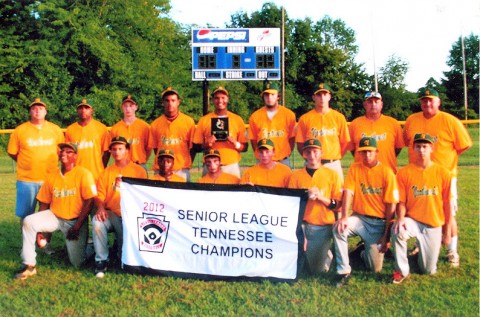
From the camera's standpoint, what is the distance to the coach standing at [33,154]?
23.0 ft

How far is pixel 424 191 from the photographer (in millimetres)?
5965

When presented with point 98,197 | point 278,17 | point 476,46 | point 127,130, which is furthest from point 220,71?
point 476,46

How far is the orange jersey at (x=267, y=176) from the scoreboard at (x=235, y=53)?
11.8m

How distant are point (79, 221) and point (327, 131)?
3.20 m

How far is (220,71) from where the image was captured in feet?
59.2

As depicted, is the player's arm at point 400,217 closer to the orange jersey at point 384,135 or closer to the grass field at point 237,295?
the grass field at point 237,295

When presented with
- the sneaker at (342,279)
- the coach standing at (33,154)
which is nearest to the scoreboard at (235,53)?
the coach standing at (33,154)

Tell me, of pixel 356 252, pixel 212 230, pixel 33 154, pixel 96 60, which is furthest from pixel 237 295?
pixel 96 60

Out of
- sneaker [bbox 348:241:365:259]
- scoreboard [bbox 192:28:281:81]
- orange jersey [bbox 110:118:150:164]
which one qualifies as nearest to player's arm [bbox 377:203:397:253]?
sneaker [bbox 348:241:365:259]

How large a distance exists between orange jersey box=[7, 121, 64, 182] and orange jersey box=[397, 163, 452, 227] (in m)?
4.36

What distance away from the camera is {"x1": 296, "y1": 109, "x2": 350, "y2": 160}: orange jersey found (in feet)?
22.5

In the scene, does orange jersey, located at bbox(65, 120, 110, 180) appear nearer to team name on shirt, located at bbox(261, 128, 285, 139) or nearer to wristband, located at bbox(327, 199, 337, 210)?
team name on shirt, located at bbox(261, 128, 285, 139)

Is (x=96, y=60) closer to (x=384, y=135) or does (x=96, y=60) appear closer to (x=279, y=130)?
(x=279, y=130)

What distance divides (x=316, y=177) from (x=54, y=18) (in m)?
29.2
